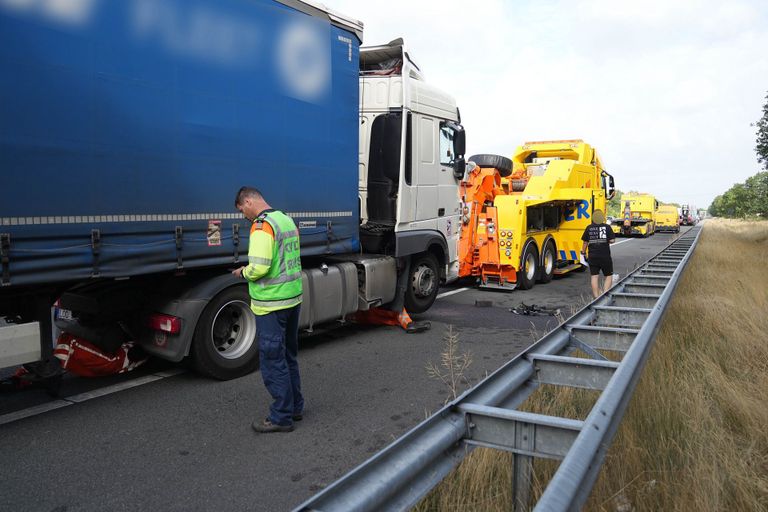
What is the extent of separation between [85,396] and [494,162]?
899 cm

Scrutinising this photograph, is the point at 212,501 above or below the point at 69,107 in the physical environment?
below

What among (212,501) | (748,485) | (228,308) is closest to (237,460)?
(212,501)

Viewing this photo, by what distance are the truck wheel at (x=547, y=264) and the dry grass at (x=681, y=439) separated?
6.17m

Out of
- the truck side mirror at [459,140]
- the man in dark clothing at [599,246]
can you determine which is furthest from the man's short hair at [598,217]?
the truck side mirror at [459,140]

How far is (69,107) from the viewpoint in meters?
3.93

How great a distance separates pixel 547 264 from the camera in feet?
41.4

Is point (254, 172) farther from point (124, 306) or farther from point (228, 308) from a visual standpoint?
point (124, 306)

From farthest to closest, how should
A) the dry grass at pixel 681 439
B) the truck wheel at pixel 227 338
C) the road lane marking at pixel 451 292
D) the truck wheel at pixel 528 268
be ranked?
the truck wheel at pixel 528 268, the road lane marking at pixel 451 292, the truck wheel at pixel 227 338, the dry grass at pixel 681 439

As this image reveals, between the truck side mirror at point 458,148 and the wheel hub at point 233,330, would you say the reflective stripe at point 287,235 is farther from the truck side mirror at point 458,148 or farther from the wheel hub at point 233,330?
the truck side mirror at point 458,148

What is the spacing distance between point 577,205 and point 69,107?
11.7m

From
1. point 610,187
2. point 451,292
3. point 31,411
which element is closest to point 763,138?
point 610,187

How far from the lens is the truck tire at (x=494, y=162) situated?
11.8m

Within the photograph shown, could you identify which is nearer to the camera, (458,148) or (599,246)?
(458,148)

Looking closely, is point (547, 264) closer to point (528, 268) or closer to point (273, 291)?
point (528, 268)
